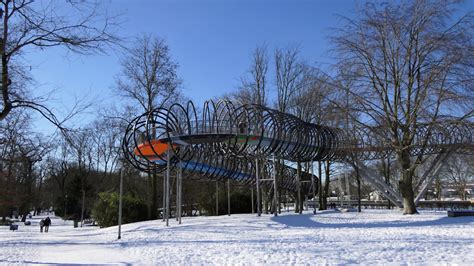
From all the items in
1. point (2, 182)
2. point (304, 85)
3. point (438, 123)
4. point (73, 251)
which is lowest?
point (73, 251)

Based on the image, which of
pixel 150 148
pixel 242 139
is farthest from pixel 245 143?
pixel 150 148

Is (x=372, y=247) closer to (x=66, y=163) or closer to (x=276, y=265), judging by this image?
(x=276, y=265)

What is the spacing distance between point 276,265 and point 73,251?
6.67 m

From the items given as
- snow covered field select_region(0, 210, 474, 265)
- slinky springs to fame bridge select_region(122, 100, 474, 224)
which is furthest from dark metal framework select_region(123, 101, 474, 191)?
snow covered field select_region(0, 210, 474, 265)

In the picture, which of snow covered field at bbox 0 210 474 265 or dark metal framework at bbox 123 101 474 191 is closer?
→ snow covered field at bbox 0 210 474 265

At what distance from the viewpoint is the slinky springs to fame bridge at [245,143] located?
799 inches

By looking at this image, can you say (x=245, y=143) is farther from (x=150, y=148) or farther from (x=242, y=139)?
(x=150, y=148)

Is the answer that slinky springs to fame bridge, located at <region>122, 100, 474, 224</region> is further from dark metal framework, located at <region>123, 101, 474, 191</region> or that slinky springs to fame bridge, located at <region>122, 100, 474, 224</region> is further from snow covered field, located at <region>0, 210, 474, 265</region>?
snow covered field, located at <region>0, 210, 474, 265</region>

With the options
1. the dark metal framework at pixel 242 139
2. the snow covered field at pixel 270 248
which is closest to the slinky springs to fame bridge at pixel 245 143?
the dark metal framework at pixel 242 139

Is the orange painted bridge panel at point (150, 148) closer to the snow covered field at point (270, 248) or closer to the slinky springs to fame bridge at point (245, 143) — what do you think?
the slinky springs to fame bridge at point (245, 143)

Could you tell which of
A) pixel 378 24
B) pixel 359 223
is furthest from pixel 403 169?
pixel 378 24

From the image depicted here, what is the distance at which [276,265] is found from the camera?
29.3 ft

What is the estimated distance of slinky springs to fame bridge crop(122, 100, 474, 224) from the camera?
20.3 m

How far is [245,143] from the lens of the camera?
20.0 metres
